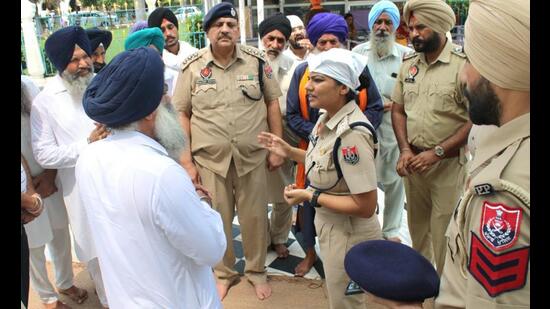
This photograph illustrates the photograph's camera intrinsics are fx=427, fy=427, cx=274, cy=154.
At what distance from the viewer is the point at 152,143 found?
157cm

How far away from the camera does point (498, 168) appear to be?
108cm

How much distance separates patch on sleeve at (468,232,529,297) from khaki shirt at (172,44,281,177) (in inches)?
84.7

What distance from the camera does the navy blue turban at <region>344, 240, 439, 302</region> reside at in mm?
1377

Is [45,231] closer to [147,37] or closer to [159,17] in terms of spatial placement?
[147,37]

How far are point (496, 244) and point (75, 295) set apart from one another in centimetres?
306

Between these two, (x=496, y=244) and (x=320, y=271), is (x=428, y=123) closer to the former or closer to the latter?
(x=320, y=271)

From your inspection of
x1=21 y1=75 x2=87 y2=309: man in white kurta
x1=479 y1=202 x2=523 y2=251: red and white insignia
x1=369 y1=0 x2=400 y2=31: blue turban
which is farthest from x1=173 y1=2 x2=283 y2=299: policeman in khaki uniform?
x1=479 y1=202 x2=523 y2=251: red and white insignia

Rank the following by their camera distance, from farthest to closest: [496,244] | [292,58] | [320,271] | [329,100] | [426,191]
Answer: [292,58], [320,271], [426,191], [329,100], [496,244]

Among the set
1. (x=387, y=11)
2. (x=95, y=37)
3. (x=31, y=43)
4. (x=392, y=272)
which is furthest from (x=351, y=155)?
(x=31, y=43)

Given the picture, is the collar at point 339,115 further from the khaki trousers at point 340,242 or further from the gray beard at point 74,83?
the gray beard at point 74,83

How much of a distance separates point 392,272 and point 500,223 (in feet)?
1.59

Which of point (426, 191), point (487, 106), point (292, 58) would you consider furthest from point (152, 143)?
point (292, 58)

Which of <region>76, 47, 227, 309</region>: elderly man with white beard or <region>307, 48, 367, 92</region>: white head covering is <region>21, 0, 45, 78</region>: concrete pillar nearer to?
<region>307, 48, 367, 92</region>: white head covering

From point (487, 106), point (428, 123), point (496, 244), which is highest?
point (487, 106)
